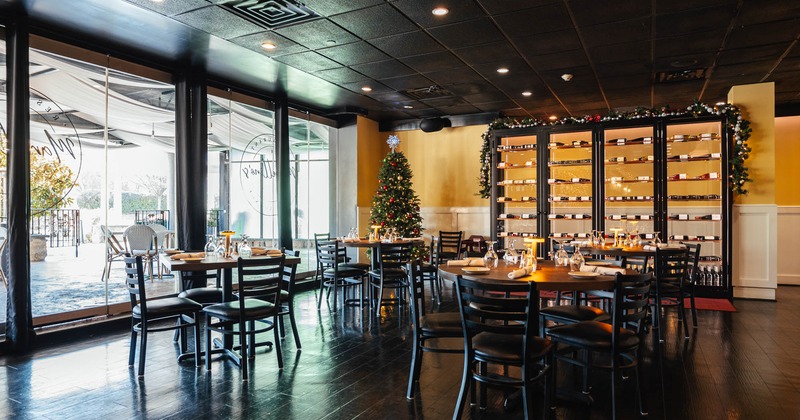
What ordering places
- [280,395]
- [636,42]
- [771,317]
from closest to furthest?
[280,395]
[636,42]
[771,317]

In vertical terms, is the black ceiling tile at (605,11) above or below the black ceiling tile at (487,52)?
below

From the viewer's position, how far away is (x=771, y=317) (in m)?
6.28

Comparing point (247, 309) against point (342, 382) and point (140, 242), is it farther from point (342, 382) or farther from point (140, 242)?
point (140, 242)

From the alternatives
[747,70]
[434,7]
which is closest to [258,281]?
[434,7]

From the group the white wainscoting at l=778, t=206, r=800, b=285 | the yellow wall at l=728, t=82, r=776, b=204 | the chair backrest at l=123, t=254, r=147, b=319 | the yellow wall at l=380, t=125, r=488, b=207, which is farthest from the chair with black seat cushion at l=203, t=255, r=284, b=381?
the white wainscoting at l=778, t=206, r=800, b=285

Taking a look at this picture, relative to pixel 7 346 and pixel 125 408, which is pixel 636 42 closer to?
pixel 125 408

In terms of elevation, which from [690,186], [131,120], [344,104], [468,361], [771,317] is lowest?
[771,317]

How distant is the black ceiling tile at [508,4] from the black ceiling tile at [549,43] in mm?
842

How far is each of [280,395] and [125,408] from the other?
3.41 ft

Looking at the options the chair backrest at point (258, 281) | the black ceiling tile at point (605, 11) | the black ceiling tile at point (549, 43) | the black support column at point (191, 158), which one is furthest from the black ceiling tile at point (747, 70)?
the black support column at point (191, 158)

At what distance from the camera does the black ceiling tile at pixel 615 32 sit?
5.20m

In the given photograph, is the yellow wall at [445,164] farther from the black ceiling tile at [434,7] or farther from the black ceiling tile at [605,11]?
the black ceiling tile at [434,7]

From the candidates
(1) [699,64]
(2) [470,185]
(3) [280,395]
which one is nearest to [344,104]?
(2) [470,185]

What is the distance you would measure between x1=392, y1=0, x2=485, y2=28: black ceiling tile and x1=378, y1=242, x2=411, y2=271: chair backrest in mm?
2687
